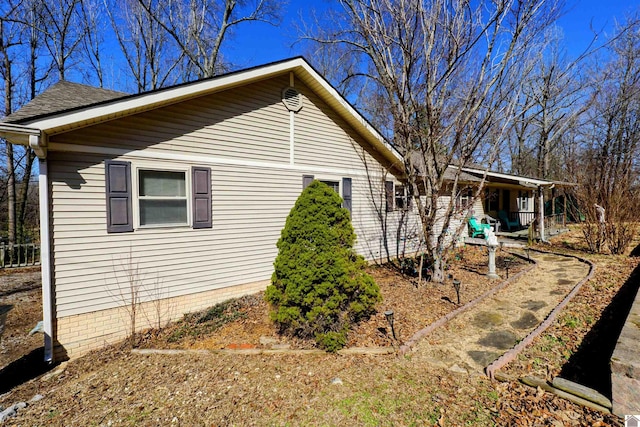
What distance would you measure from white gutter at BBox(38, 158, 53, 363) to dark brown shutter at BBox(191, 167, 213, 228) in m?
2.11

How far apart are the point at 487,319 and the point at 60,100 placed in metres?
8.49

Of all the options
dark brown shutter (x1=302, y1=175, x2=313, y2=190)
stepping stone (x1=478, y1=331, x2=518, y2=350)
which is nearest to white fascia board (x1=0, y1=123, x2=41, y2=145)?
dark brown shutter (x1=302, y1=175, x2=313, y2=190)

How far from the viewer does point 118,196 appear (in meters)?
4.86

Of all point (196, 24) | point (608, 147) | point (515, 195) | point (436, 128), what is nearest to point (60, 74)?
point (196, 24)

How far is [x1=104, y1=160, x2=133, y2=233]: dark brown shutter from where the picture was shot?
480cm

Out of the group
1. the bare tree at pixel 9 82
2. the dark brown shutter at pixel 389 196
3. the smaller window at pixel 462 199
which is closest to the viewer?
the smaller window at pixel 462 199

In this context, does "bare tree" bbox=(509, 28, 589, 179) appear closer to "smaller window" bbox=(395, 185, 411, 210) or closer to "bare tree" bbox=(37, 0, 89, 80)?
"smaller window" bbox=(395, 185, 411, 210)

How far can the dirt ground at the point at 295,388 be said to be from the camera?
9.46ft

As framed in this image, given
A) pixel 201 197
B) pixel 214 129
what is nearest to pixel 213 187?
pixel 201 197

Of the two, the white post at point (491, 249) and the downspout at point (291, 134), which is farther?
the white post at point (491, 249)

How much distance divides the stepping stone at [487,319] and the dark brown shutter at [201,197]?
17.8ft

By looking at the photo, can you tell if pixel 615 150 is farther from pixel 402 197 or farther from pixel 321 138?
pixel 321 138

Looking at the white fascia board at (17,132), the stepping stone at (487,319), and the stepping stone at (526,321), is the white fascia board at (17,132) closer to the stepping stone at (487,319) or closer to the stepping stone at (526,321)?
the stepping stone at (487,319)

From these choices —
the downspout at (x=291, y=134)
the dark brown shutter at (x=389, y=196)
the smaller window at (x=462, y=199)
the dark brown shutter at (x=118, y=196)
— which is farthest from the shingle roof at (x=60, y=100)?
the smaller window at (x=462, y=199)
